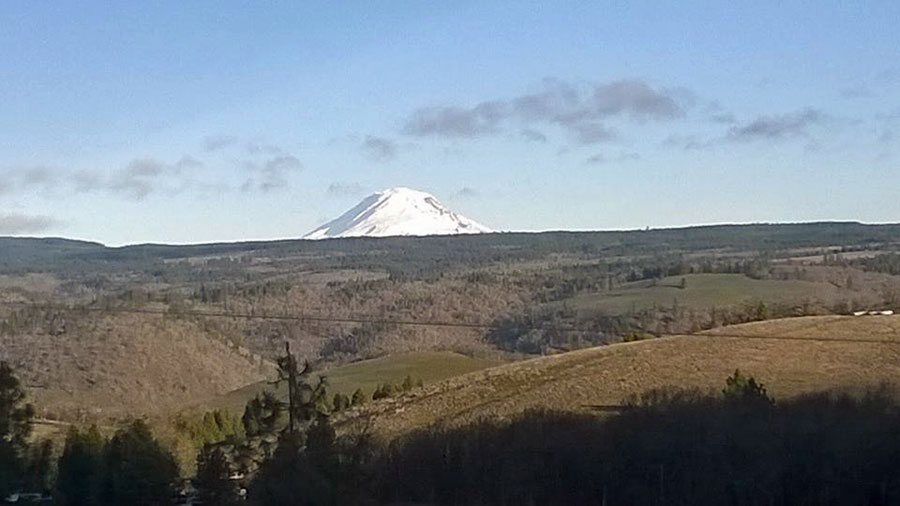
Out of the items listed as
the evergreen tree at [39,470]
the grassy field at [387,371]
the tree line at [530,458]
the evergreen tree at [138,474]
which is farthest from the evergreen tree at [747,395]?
the grassy field at [387,371]

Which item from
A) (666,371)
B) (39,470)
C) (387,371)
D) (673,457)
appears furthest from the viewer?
(387,371)

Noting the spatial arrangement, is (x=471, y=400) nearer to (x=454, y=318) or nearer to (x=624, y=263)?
(x=454, y=318)

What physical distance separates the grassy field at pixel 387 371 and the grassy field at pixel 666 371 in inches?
599

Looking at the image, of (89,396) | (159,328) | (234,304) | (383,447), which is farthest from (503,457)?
(234,304)

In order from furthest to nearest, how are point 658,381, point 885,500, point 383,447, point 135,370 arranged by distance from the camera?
point 135,370 → point 658,381 → point 383,447 → point 885,500

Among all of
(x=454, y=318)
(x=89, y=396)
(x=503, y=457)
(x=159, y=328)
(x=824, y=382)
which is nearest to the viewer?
(x=503, y=457)

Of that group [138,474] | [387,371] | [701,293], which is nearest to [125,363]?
[387,371]

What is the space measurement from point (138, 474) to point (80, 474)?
349cm

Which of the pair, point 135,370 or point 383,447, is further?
point 135,370

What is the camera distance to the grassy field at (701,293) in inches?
→ 4638

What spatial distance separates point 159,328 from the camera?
109 metres

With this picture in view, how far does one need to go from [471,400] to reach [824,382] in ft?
55.1

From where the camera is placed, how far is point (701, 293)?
126 meters

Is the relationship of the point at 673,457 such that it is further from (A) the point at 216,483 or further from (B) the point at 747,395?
(A) the point at 216,483
